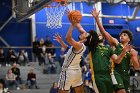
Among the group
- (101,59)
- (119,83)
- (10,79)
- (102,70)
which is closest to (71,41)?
(101,59)

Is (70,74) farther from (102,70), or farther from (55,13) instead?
(55,13)

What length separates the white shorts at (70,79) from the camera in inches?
289

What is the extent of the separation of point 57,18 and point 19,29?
18.4 feet

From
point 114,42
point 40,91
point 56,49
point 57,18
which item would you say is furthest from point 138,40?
point 114,42

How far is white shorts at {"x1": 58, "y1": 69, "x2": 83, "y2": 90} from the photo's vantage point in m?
7.34

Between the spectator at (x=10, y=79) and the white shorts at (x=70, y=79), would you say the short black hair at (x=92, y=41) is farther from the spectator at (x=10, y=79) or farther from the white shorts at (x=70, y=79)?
the spectator at (x=10, y=79)

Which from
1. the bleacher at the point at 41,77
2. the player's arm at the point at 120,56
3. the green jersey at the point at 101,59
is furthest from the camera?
the bleacher at the point at 41,77

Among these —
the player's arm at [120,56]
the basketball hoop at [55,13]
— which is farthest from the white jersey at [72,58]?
the basketball hoop at [55,13]

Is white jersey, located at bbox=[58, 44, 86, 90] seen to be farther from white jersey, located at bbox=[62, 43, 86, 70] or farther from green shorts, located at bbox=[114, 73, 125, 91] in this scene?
green shorts, located at bbox=[114, 73, 125, 91]

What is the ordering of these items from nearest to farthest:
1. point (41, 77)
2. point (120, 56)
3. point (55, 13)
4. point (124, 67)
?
point (120, 56)
point (124, 67)
point (55, 13)
point (41, 77)

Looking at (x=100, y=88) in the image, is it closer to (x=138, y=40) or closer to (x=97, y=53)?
(x=97, y=53)

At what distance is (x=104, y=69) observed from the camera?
243 inches

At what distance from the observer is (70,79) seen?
7.36 m

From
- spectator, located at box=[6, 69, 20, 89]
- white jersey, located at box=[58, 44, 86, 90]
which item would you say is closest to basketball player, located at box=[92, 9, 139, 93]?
white jersey, located at box=[58, 44, 86, 90]
